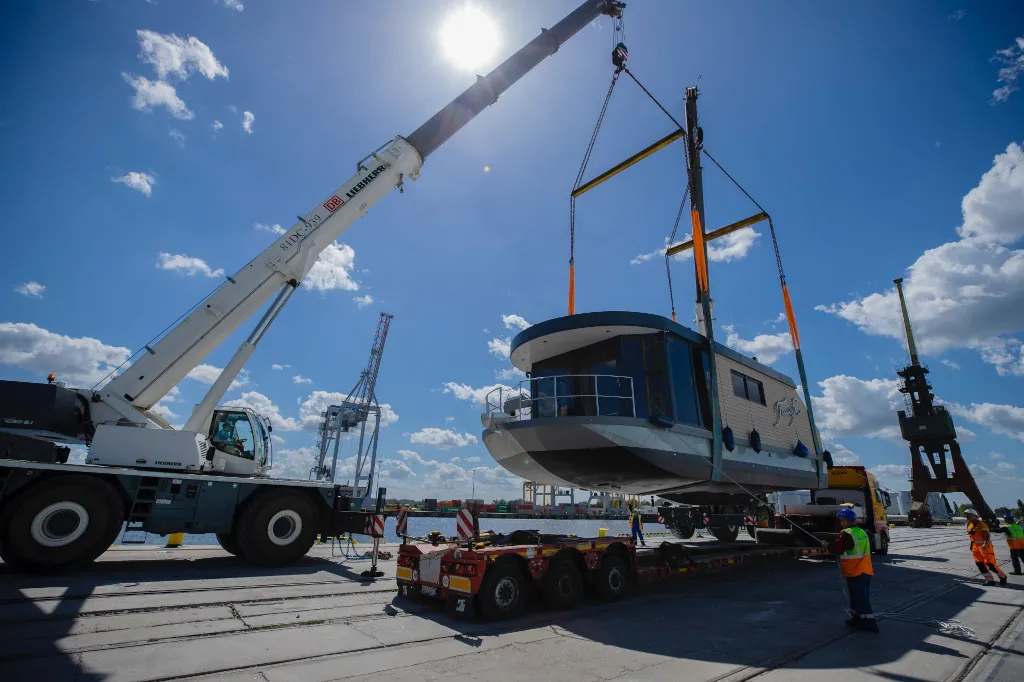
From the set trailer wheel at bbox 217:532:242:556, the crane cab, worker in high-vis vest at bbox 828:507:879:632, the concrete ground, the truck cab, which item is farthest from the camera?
the truck cab

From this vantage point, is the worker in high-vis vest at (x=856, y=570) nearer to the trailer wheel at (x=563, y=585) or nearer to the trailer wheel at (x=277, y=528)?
the trailer wheel at (x=563, y=585)

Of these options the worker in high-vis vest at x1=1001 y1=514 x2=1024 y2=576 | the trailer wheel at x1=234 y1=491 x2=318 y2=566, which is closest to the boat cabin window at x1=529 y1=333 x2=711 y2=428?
the trailer wheel at x1=234 y1=491 x2=318 y2=566

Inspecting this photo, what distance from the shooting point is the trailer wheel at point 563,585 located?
8375mm

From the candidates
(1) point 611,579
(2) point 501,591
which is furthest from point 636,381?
(2) point 501,591

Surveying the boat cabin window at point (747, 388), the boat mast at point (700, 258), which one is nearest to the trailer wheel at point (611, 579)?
the boat mast at point (700, 258)

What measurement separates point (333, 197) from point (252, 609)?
10281 mm

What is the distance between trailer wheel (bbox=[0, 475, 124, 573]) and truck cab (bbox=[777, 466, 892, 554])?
1769cm

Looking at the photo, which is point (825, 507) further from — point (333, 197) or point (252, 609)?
point (333, 197)

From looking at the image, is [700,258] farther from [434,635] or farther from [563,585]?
[434,635]

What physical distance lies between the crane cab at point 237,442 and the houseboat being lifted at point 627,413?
20.0ft

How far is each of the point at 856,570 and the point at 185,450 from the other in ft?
42.5

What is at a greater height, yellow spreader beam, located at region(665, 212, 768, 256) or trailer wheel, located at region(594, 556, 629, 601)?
yellow spreader beam, located at region(665, 212, 768, 256)

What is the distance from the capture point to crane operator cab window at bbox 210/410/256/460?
498 inches

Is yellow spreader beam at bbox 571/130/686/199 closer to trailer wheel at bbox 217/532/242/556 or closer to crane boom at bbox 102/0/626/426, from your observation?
crane boom at bbox 102/0/626/426
